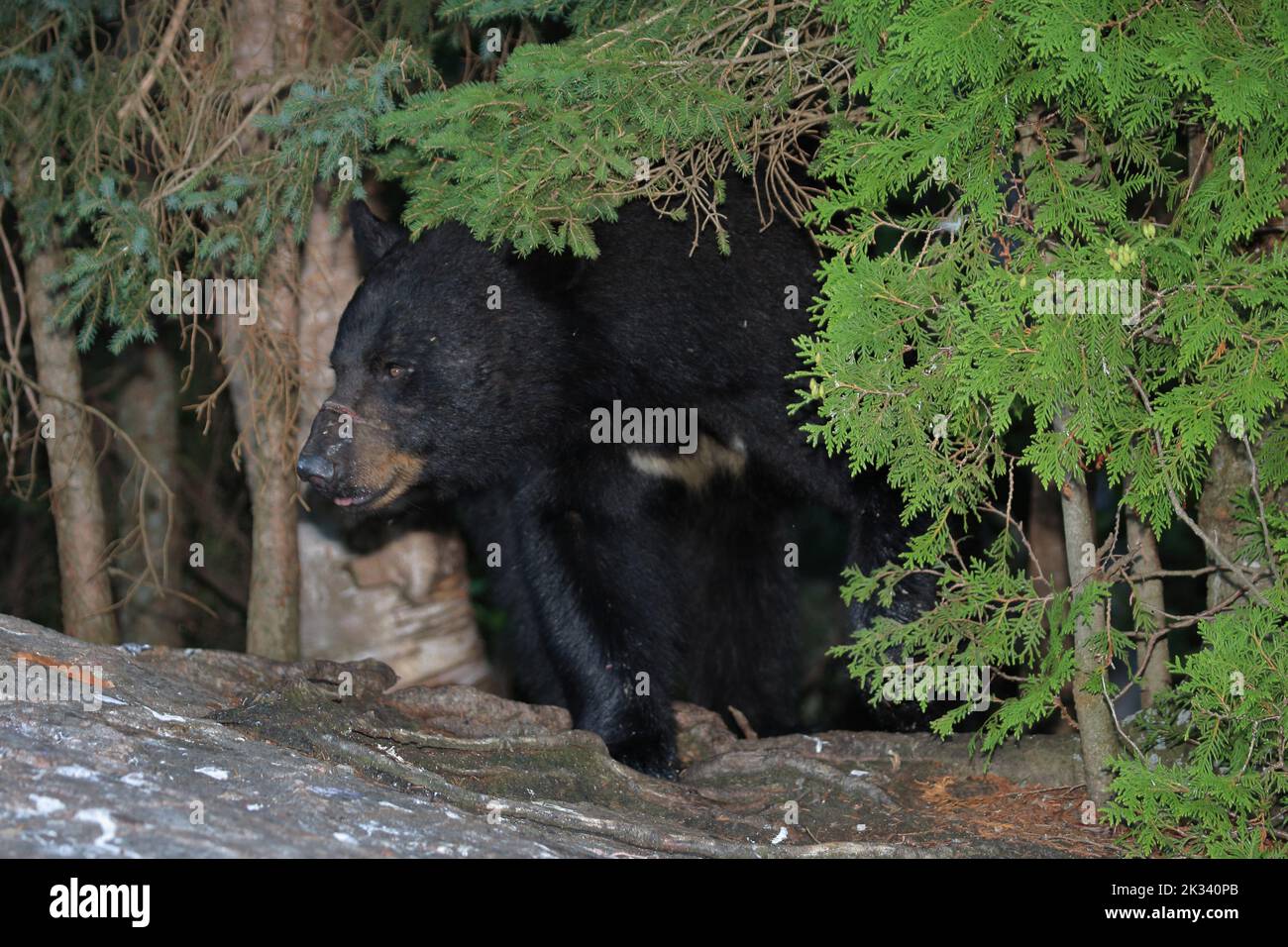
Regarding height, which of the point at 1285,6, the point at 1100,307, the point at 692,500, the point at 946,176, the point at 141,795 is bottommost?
the point at 141,795

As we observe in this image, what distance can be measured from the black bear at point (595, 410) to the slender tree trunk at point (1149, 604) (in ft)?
2.50

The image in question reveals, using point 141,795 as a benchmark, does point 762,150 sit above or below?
above

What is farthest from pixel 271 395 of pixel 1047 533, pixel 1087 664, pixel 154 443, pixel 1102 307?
pixel 1047 533

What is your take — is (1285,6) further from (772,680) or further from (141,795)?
(772,680)

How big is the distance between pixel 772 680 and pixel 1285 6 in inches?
153

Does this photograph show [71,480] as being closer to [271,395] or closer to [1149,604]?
[271,395]

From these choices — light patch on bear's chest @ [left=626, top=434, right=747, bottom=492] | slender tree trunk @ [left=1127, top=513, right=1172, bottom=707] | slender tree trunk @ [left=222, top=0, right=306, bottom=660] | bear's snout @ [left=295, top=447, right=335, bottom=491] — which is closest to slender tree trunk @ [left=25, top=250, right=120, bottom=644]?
slender tree trunk @ [left=222, top=0, right=306, bottom=660]

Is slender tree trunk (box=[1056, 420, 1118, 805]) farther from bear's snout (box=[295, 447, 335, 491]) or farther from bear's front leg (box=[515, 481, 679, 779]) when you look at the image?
bear's snout (box=[295, 447, 335, 491])

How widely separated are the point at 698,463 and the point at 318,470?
5.20ft

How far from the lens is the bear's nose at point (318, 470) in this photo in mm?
4699

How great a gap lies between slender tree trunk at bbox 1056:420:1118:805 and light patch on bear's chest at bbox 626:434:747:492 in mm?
1497

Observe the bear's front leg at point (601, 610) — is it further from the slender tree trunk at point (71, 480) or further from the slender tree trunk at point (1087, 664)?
the slender tree trunk at point (71, 480)
